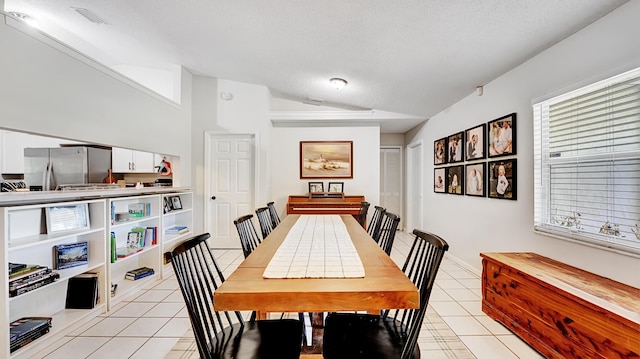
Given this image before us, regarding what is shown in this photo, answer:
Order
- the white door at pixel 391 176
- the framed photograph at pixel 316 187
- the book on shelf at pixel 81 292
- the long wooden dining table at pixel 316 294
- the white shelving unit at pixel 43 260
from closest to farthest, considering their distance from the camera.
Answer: the long wooden dining table at pixel 316 294 → the white shelving unit at pixel 43 260 → the book on shelf at pixel 81 292 → the framed photograph at pixel 316 187 → the white door at pixel 391 176

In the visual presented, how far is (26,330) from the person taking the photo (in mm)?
1761

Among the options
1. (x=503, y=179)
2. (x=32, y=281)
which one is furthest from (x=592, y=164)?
(x=32, y=281)

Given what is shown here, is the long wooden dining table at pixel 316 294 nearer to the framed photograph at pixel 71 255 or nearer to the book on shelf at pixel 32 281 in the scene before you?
the book on shelf at pixel 32 281

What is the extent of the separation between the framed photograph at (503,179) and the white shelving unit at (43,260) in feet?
12.3

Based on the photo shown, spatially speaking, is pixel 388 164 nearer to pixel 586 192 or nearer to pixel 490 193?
pixel 490 193

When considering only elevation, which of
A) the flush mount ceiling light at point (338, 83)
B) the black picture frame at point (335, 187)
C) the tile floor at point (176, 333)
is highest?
the flush mount ceiling light at point (338, 83)

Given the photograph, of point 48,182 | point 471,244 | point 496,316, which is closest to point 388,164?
point 471,244

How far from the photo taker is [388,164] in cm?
615

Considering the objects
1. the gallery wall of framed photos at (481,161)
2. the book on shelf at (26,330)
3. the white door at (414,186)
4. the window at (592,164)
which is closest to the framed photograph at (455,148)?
the gallery wall of framed photos at (481,161)

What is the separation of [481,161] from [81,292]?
4.14m

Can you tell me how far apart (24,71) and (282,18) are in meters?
1.95

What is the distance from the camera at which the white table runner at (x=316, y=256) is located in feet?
3.76

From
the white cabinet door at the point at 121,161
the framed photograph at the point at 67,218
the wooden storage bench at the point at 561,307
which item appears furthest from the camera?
the white cabinet door at the point at 121,161

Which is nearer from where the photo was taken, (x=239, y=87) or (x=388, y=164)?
(x=239, y=87)
